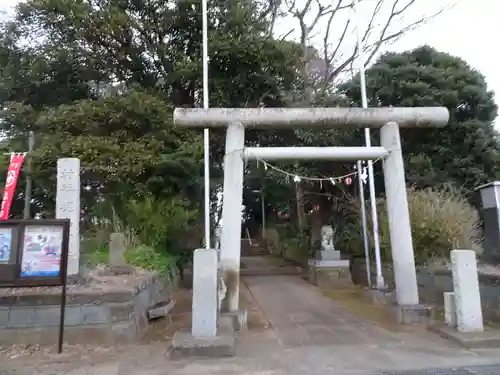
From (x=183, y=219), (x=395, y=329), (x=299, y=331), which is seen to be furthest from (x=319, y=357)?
(x=183, y=219)

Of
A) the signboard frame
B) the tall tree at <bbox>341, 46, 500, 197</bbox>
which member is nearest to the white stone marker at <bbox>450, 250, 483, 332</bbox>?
the signboard frame

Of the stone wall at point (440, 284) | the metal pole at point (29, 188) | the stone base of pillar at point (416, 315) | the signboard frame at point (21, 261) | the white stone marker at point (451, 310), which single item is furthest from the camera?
the metal pole at point (29, 188)

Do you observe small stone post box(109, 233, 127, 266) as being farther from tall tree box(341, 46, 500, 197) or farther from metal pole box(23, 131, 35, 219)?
tall tree box(341, 46, 500, 197)

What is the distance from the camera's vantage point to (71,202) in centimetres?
673

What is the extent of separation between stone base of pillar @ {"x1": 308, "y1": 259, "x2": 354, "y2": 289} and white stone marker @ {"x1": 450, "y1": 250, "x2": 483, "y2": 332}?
5.98 metres

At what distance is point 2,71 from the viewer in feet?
45.7

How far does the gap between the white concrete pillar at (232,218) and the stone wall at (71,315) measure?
1.57 metres

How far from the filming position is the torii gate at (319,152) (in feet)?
23.8

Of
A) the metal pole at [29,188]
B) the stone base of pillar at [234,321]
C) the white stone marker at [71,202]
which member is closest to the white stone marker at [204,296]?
the stone base of pillar at [234,321]

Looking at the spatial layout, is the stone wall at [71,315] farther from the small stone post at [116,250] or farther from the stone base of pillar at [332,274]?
the stone base of pillar at [332,274]

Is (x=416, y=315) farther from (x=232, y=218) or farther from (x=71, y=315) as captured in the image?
(x=71, y=315)

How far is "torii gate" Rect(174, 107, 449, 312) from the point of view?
7.25m

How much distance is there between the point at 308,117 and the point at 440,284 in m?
4.11

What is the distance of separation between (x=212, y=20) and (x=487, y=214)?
9.84 meters
